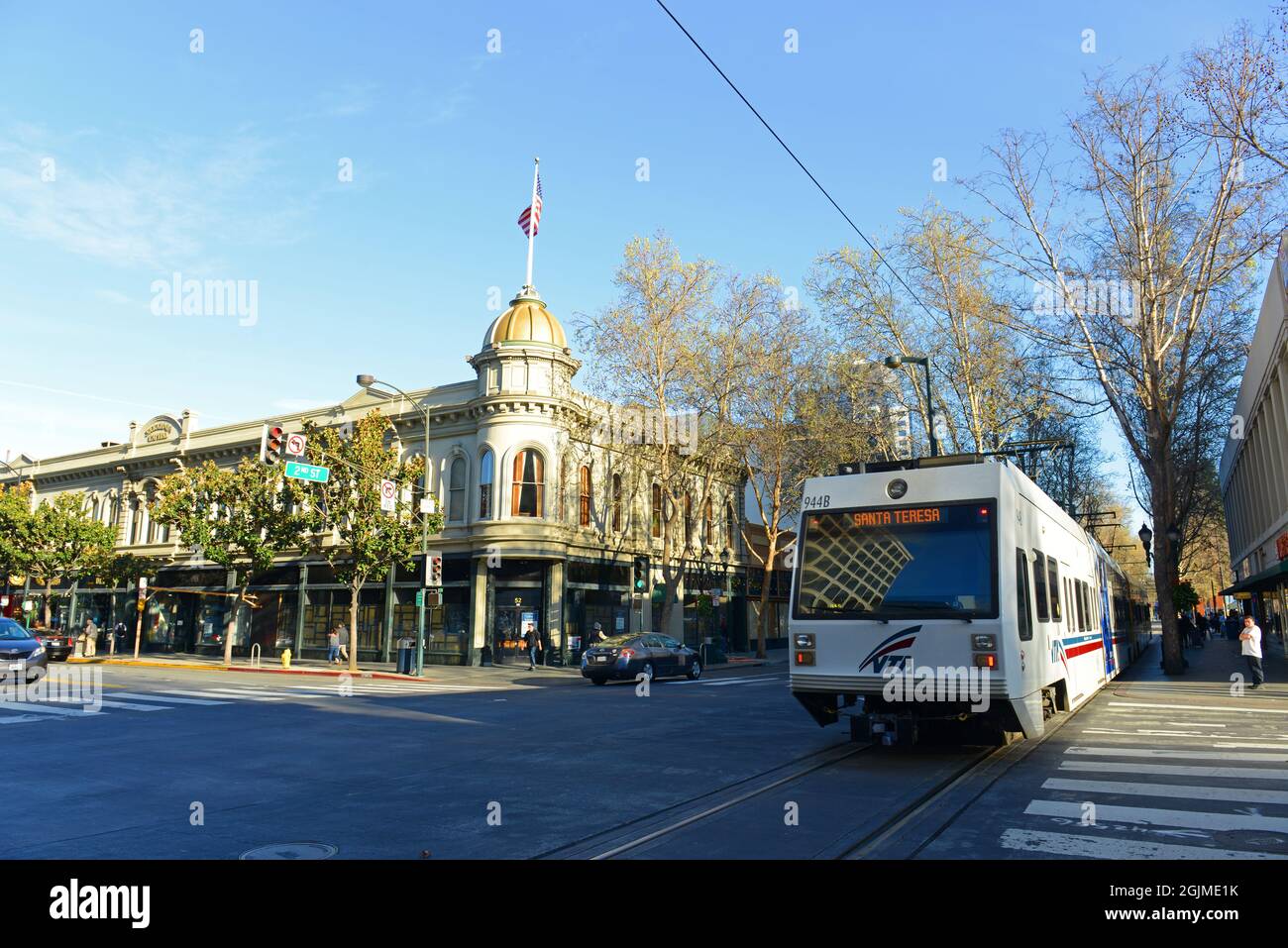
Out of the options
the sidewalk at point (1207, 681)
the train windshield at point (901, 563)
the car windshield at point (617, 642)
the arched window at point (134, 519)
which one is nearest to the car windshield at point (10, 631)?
the car windshield at point (617, 642)

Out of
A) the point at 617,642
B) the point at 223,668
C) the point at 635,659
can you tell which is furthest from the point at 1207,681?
the point at 223,668

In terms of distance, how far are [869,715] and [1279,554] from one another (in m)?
30.0

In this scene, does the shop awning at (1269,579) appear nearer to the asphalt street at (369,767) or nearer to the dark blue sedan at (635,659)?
the asphalt street at (369,767)

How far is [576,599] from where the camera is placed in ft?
113

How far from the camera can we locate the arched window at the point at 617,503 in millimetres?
37375

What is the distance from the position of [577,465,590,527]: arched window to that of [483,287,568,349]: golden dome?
17.5 ft

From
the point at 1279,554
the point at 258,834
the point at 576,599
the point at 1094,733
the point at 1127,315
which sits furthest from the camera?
the point at 576,599

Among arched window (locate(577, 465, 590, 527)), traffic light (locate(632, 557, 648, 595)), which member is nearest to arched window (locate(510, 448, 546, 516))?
arched window (locate(577, 465, 590, 527))

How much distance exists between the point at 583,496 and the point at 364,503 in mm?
8986

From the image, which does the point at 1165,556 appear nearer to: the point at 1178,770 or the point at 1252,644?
the point at 1252,644

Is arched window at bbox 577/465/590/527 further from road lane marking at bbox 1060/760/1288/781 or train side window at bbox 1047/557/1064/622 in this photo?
road lane marking at bbox 1060/760/1288/781

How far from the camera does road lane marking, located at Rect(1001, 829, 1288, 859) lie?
19.1 feet
